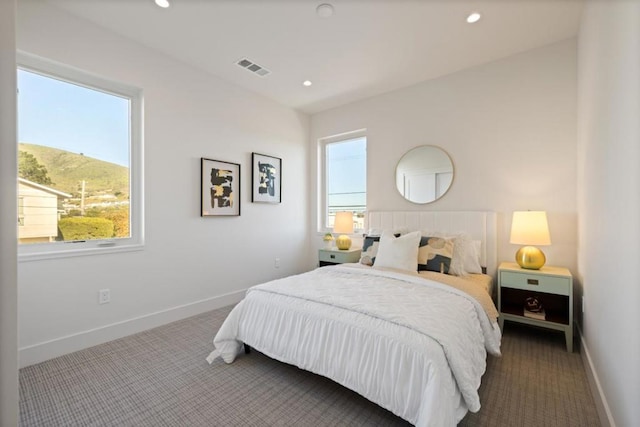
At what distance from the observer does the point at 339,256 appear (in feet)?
12.4

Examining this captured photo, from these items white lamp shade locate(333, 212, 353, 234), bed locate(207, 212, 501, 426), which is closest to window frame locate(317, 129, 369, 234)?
white lamp shade locate(333, 212, 353, 234)

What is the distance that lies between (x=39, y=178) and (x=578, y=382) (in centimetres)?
429

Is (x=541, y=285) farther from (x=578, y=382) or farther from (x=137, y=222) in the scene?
(x=137, y=222)

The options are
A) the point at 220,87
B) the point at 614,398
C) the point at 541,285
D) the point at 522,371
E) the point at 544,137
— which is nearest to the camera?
the point at 614,398

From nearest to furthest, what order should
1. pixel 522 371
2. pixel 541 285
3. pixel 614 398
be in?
1. pixel 614 398
2. pixel 522 371
3. pixel 541 285

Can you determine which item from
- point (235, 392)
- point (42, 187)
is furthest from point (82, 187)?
point (235, 392)

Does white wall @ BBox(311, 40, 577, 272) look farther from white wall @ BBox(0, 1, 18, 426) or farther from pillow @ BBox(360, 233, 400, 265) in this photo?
white wall @ BBox(0, 1, 18, 426)

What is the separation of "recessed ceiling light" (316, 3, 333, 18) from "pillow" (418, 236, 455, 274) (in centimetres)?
221

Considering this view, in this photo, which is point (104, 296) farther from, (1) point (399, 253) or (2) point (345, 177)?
(2) point (345, 177)

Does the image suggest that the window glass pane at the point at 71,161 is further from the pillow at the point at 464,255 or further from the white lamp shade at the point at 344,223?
the pillow at the point at 464,255

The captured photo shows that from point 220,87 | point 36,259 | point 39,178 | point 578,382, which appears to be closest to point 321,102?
point 220,87

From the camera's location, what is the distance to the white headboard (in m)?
3.01

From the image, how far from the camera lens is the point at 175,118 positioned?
306cm

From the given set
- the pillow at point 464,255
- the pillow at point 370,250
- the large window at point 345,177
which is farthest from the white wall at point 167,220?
the pillow at point 464,255
